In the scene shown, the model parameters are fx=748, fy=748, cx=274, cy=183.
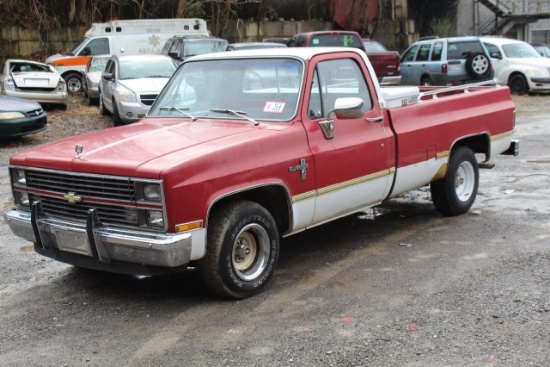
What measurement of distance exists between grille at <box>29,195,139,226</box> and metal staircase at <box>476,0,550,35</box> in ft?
119

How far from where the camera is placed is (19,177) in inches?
235

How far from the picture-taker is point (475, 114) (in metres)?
8.05

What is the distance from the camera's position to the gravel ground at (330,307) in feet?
15.1

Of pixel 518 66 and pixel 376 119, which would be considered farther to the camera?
pixel 518 66

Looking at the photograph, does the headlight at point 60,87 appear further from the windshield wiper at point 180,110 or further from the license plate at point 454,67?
the windshield wiper at point 180,110

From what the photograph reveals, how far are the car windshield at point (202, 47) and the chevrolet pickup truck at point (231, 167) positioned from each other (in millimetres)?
13008

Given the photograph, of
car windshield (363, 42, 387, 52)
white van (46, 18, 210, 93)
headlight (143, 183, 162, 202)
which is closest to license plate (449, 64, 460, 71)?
car windshield (363, 42, 387, 52)

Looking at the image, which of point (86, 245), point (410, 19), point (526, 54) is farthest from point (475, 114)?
point (410, 19)

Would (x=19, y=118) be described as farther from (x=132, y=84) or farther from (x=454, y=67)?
(x=454, y=67)

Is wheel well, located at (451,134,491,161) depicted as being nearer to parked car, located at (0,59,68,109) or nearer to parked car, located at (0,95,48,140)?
parked car, located at (0,95,48,140)

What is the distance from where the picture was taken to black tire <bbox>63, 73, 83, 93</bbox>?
2203 centimetres

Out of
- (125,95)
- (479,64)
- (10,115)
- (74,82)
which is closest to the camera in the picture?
(10,115)

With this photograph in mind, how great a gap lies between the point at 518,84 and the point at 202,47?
953 centimetres

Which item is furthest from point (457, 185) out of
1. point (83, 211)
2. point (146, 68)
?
point (146, 68)
